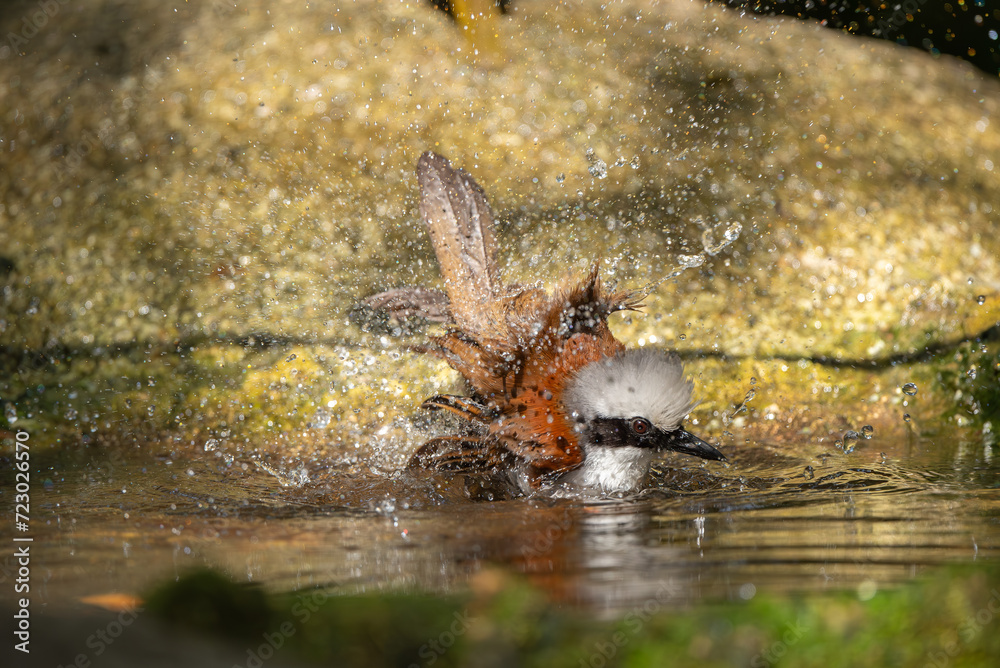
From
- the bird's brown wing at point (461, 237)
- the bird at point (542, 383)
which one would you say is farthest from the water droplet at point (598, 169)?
the bird at point (542, 383)

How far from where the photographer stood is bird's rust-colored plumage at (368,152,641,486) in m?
4.13

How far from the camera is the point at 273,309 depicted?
6148 mm

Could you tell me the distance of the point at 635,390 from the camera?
13.0 feet

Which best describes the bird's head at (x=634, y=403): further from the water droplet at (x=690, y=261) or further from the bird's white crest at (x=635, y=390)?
the water droplet at (x=690, y=261)

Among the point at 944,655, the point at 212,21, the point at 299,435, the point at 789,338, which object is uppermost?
the point at 212,21

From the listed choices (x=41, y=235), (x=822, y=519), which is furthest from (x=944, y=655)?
(x=41, y=235)

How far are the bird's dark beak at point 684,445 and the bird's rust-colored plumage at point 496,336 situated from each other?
0.40 meters

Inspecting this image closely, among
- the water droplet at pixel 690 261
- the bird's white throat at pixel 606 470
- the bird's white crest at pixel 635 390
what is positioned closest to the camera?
the bird's white crest at pixel 635 390

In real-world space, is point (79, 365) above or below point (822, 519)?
below

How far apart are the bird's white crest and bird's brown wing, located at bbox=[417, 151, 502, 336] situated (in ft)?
2.68

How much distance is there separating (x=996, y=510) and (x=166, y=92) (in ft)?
21.2

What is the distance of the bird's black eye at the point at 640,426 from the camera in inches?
158

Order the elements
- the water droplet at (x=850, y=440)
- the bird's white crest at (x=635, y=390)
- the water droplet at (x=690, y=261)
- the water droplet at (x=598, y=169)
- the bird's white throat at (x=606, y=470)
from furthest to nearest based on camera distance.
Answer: the water droplet at (x=598, y=169)
the water droplet at (x=690, y=261)
the water droplet at (x=850, y=440)
the bird's white throat at (x=606, y=470)
the bird's white crest at (x=635, y=390)

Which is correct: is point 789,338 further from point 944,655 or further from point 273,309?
point 944,655
